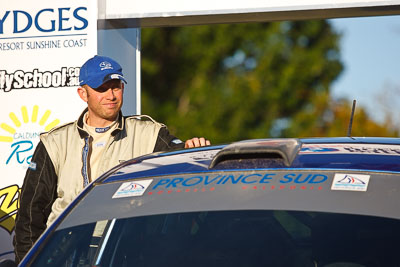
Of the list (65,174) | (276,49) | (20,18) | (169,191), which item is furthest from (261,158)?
(276,49)

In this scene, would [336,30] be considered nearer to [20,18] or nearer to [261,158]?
[20,18]

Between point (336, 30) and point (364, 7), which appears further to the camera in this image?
point (336, 30)

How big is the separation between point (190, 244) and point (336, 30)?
1359 inches

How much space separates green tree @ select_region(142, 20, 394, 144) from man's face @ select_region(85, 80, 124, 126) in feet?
76.6

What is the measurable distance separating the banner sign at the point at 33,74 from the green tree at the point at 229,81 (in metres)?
20.9

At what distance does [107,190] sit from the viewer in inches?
117

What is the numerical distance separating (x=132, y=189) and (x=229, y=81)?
2818 cm

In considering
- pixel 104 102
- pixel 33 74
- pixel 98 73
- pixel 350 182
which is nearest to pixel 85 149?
pixel 104 102

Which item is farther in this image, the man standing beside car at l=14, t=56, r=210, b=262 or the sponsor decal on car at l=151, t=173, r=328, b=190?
the man standing beside car at l=14, t=56, r=210, b=262

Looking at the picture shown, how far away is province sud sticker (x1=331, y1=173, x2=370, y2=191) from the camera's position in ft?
8.76

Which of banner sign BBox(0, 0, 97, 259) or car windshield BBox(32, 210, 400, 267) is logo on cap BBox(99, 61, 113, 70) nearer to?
car windshield BBox(32, 210, 400, 267)

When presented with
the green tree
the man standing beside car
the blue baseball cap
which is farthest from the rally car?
the green tree

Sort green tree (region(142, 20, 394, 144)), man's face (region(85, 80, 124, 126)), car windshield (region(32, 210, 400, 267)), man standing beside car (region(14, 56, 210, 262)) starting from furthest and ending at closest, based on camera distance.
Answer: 1. green tree (region(142, 20, 394, 144))
2. man's face (region(85, 80, 124, 126))
3. man standing beside car (region(14, 56, 210, 262))
4. car windshield (region(32, 210, 400, 267))

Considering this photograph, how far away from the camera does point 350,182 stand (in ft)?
8.84
